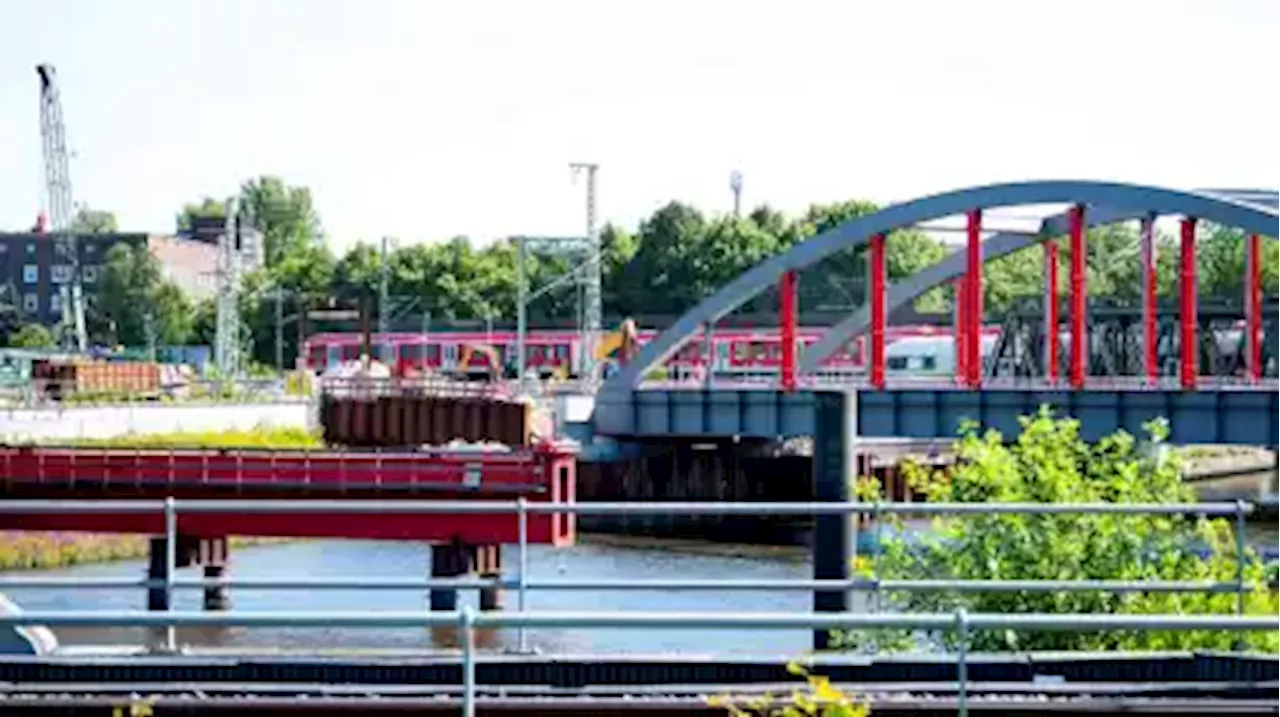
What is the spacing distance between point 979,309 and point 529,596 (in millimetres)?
34318

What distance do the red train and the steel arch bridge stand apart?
2041 inches

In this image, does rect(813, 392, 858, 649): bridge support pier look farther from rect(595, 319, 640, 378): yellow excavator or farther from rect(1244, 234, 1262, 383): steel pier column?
rect(595, 319, 640, 378): yellow excavator

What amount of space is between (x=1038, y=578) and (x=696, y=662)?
8.68 metres

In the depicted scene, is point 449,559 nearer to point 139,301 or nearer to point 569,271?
point 569,271

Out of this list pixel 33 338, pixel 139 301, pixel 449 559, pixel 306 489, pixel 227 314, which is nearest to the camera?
pixel 449 559

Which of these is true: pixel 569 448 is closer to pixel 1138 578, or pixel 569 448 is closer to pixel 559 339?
pixel 1138 578

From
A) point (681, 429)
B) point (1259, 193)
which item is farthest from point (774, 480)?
point (1259, 193)

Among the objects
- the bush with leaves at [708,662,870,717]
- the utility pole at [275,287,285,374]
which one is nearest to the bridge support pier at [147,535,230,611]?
the bush with leaves at [708,662,870,717]

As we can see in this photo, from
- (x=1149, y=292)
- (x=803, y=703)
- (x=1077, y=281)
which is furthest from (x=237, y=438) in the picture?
(x=803, y=703)

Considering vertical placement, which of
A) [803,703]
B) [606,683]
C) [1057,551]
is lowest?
[606,683]

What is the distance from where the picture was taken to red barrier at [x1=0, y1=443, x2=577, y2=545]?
48219 mm

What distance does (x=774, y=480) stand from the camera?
89.0 m

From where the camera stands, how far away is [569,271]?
163 meters

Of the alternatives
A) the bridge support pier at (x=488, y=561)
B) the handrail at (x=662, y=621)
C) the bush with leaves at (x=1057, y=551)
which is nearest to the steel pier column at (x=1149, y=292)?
the bridge support pier at (x=488, y=561)
